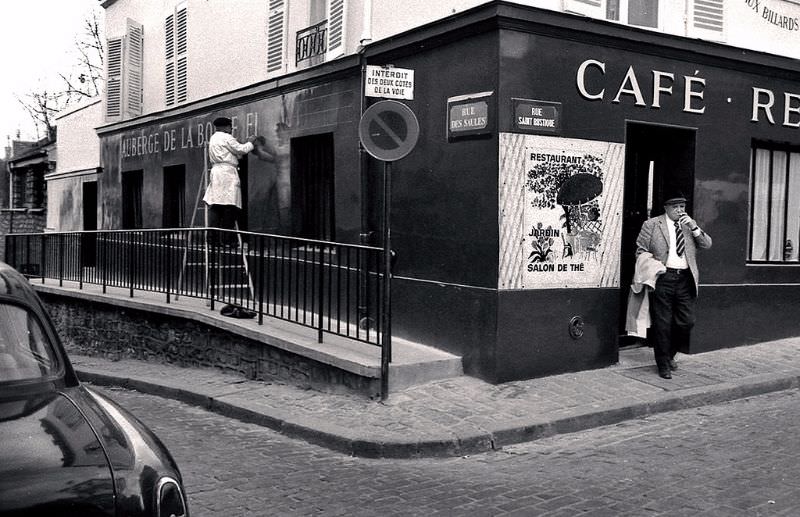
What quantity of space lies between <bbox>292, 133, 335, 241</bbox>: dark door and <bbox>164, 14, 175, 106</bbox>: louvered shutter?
5163mm

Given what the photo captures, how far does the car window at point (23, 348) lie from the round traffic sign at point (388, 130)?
157 inches

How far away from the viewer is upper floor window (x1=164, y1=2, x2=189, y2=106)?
1459cm

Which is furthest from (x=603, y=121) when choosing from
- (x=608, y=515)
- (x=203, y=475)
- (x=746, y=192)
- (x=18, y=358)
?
(x=18, y=358)

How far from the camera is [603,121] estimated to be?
8133mm

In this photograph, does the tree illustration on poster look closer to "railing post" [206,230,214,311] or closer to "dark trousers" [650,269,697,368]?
"dark trousers" [650,269,697,368]

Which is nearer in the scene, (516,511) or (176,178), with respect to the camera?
(516,511)

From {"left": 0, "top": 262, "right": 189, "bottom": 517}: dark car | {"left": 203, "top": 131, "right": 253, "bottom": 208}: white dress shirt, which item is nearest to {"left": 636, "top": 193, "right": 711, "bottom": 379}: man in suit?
{"left": 203, "top": 131, "right": 253, "bottom": 208}: white dress shirt

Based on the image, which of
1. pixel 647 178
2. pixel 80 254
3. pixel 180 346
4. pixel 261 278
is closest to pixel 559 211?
pixel 647 178

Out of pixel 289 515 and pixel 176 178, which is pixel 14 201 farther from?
pixel 289 515

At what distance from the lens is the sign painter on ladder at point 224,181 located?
416 inches

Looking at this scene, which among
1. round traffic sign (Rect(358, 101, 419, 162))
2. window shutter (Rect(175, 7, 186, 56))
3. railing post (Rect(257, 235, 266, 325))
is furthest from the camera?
window shutter (Rect(175, 7, 186, 56))

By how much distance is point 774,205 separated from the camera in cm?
985

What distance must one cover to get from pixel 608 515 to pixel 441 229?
14.0ft

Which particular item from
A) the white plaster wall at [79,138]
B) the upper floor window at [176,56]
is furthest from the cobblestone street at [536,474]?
the white plaster wall at [79,138]
